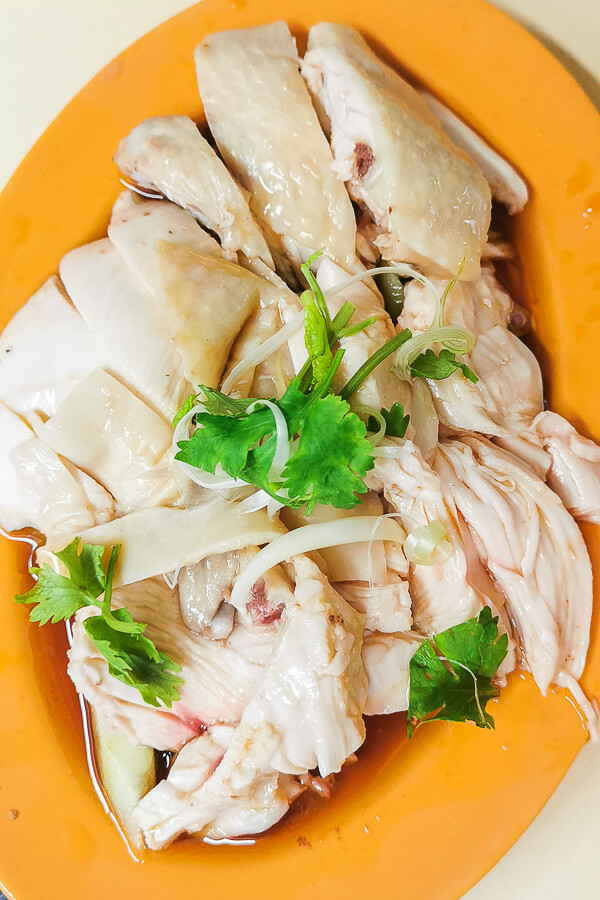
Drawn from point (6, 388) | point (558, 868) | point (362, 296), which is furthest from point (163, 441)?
point (558, 868)

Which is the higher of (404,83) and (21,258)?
(404,83)

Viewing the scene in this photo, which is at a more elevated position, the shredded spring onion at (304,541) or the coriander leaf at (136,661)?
the shredded spring onion at (304,541)

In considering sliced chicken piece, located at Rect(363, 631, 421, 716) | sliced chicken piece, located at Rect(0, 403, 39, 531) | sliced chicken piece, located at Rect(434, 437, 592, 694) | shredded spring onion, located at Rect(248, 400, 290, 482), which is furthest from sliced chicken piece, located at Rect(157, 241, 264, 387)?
sliced chicken piece, located at Rect(363, 631, 421, 716)

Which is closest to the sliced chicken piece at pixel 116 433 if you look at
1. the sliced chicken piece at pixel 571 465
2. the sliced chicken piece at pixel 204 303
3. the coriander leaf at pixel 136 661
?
the sliced chicken piece at pixel 204 303

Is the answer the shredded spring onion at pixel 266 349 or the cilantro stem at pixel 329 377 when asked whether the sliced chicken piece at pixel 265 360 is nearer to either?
the shredded spring onion at pixel 266 349

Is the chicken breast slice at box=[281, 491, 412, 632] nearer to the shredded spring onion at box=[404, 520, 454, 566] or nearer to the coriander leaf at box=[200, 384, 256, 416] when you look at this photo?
the shredded spring onion at box=[404, 520, 454, 566]

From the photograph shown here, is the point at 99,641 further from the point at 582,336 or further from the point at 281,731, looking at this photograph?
the point at 582,336
